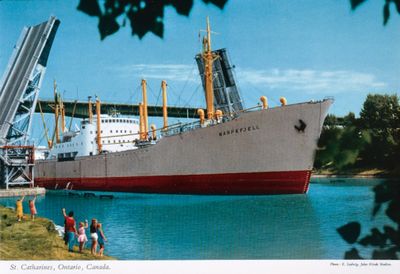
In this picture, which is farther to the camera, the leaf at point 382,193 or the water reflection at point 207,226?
the water reflection at point 207,226

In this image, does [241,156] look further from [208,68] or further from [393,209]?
[393,209]

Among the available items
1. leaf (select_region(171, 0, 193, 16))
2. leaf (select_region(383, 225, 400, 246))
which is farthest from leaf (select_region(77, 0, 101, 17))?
leaf (select_region(383, 225, 400, 246))

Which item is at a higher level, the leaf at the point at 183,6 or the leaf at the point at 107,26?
the leaf at the point at 183,6

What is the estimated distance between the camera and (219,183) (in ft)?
37.3

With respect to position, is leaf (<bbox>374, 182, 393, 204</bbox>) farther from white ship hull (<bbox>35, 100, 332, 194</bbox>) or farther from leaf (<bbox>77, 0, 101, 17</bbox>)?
white ship hull (<bbox>35, 100, 332, 194</bbox>)

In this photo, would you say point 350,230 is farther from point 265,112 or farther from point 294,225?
point 265,112

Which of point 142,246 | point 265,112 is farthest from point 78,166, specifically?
point 142,246

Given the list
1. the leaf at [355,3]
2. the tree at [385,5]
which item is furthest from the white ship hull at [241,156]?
the leaf at [355,3]

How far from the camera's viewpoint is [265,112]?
11.0 metres

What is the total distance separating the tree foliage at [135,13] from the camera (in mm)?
1469

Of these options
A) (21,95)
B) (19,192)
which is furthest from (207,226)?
(19,192)

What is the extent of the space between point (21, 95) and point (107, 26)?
12.3 metres

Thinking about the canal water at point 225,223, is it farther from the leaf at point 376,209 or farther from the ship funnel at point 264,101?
the leaf at point 376,209

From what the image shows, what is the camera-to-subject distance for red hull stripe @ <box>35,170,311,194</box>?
34.6ft
